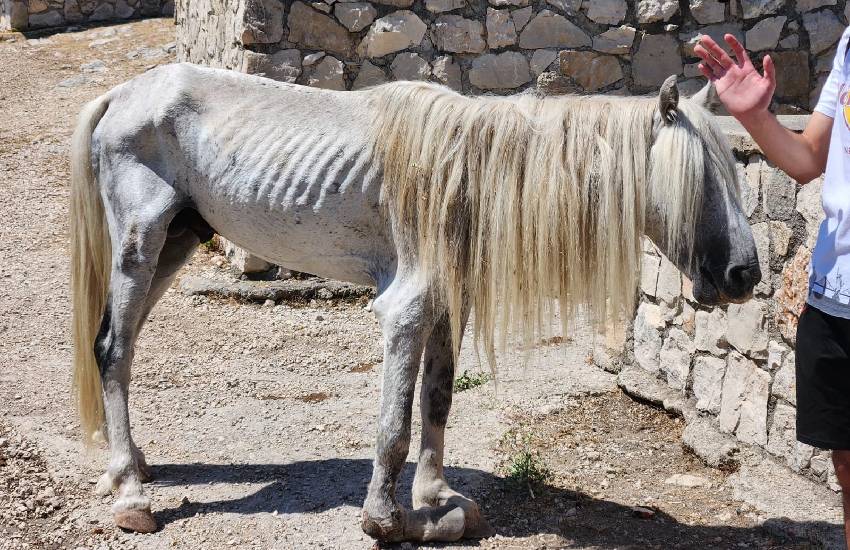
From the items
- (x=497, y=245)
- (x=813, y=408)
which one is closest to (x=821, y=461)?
(x=813, y=408)

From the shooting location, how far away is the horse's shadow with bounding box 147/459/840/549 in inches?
129

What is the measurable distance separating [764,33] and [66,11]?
8.80m

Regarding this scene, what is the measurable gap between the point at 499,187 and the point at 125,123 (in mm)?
1495

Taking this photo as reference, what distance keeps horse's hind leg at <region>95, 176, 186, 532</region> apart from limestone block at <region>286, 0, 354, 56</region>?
2791mm

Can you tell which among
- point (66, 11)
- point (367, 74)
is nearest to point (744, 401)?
point (367, 74)

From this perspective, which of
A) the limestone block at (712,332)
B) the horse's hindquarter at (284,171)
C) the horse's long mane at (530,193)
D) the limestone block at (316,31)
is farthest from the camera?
the limestone block at (316,31)

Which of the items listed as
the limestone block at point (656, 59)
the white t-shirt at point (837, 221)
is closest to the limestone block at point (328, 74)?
the limestone block at point (656, 59)

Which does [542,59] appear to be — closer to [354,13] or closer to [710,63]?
[354,13]

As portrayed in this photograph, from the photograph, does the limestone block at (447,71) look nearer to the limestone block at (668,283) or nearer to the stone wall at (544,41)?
the stone wall at (544,41)

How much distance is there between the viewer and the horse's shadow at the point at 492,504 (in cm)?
329

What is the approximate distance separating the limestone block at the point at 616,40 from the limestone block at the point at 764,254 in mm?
2690

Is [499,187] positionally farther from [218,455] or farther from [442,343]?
[218,455]

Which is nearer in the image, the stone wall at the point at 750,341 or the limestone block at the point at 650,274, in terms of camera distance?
the stone wall at the point at 750,341

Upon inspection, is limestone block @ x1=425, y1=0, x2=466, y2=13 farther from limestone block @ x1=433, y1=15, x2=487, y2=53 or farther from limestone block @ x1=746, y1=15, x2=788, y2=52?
limestone block @ x1=746, y1=15, x2=788, y2=52
